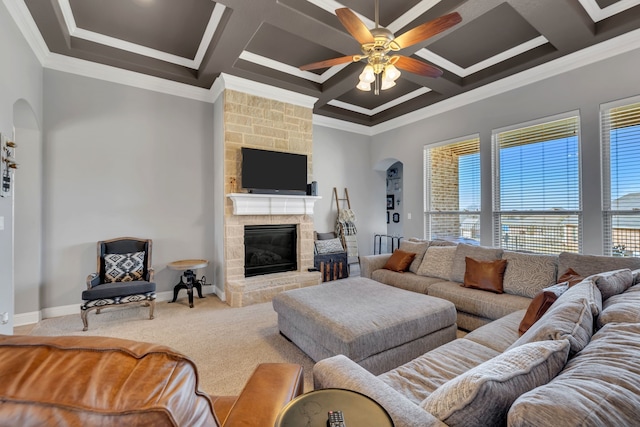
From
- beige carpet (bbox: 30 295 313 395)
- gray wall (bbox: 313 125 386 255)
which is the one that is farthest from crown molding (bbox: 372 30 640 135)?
beige carpet (bbox: 30 295 313 395)

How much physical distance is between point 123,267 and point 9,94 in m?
2.07

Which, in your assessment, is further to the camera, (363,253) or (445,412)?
(363,253)

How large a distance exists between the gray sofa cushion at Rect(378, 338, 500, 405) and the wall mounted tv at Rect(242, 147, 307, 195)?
3376 millimetres

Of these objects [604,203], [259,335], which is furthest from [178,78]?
[604,203]

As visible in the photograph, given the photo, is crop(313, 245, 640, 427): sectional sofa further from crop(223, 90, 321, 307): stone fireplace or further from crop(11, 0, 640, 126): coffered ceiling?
crop(223, 90, 321, 307): stone fireplace

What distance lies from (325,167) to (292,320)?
157 inches

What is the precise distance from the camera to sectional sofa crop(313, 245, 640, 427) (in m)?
0.67

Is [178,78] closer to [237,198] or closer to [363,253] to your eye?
[237,198]

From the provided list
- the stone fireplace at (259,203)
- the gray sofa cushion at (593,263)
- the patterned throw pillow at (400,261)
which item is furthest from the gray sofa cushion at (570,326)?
the stone fireplace at (259,203)

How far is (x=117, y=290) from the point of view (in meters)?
3.10

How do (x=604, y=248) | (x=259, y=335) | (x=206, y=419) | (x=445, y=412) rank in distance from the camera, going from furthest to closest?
(x=604, y=248)
(x=259, y=335)
(x=445, y=412)
(x=206, y=419)

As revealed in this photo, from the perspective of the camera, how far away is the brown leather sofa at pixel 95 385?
1.53ft

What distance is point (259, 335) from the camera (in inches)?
115

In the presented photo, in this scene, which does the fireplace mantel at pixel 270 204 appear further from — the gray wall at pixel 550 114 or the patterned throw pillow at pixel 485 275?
the patterned throw pillow at pixel 485 275
